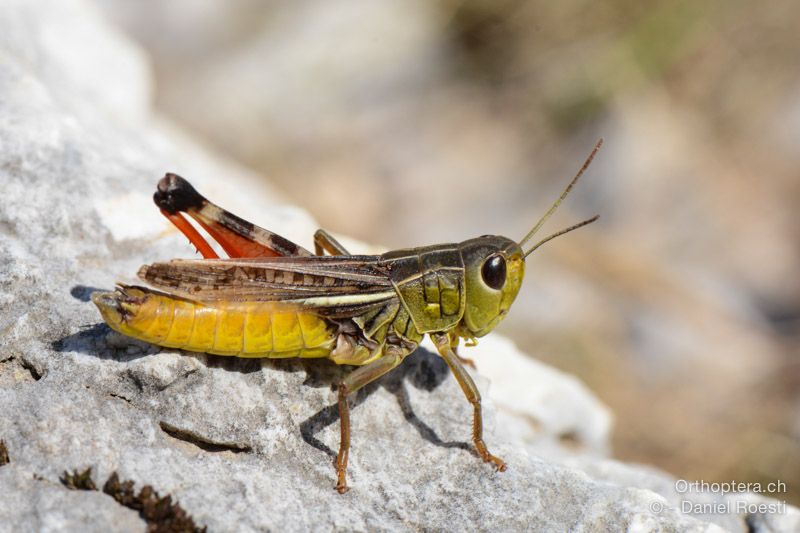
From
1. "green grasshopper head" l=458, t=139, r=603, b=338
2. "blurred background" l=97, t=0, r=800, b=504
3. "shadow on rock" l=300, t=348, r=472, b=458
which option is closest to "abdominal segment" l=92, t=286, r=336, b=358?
"shadow on rock" l=300, t=348, r=472, b=458

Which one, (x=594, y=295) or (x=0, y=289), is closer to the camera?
(x=0, y=289)

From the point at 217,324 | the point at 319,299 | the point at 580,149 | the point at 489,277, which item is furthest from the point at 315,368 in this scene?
the point at 580,149

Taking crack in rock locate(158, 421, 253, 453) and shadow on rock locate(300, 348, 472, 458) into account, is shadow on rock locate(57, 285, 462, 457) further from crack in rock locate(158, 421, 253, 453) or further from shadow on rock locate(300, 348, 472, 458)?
crack in rock locate(158, 421, 253, 453)

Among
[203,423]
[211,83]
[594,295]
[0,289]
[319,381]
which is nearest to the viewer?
[203,423]

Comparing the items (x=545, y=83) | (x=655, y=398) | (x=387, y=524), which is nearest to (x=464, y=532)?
(x=387, y=524)

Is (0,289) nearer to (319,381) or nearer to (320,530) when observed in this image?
(319,381)

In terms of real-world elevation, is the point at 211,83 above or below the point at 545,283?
above

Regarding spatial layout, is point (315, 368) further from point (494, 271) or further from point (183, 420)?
point (494, 271)

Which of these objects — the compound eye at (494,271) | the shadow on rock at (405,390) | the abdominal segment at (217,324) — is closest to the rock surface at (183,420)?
the shadow on rock at (405,390)
